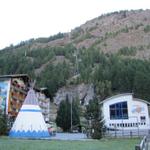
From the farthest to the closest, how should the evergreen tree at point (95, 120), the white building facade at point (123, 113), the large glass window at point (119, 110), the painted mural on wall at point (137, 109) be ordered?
the painted mural on wall at point (137, 109) < the large glass window at point (119, 110) < the white building facade at point (123, 113) < the evergreen tree at point (95, 120)

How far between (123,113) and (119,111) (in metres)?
0.88

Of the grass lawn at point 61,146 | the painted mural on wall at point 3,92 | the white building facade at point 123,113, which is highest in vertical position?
the painted mural on wall at point 3,92

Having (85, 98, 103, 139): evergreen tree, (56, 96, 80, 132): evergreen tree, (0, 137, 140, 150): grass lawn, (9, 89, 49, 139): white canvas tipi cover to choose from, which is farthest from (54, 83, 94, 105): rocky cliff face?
(0, 137, 140, 150): grass lawn

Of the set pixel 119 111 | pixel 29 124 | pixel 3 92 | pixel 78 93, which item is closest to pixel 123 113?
pixel 119 111

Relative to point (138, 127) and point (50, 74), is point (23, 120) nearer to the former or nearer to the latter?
point (138, 127)

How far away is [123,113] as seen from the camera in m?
72.2

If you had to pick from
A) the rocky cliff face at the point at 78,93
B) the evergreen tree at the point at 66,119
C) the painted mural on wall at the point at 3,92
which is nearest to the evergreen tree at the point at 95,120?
the painted mural on wall at the point at 3,92

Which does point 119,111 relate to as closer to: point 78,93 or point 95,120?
point 95,120

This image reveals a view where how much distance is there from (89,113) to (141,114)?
22.9 meters

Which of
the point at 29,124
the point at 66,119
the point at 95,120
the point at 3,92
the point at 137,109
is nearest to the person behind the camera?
the point at 95,120

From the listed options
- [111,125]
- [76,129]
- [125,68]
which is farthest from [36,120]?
[125,68]

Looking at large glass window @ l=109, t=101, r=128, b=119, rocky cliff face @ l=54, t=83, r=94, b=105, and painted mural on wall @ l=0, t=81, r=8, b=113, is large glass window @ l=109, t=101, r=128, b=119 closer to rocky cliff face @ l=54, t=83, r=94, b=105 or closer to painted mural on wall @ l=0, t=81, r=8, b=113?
painted mural on wall @ l=0, t=81, r=8, b=113

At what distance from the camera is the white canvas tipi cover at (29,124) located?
170ft

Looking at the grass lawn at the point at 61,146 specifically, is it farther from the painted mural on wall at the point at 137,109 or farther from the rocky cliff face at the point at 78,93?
the rocky cliff face at the point at 78,93
